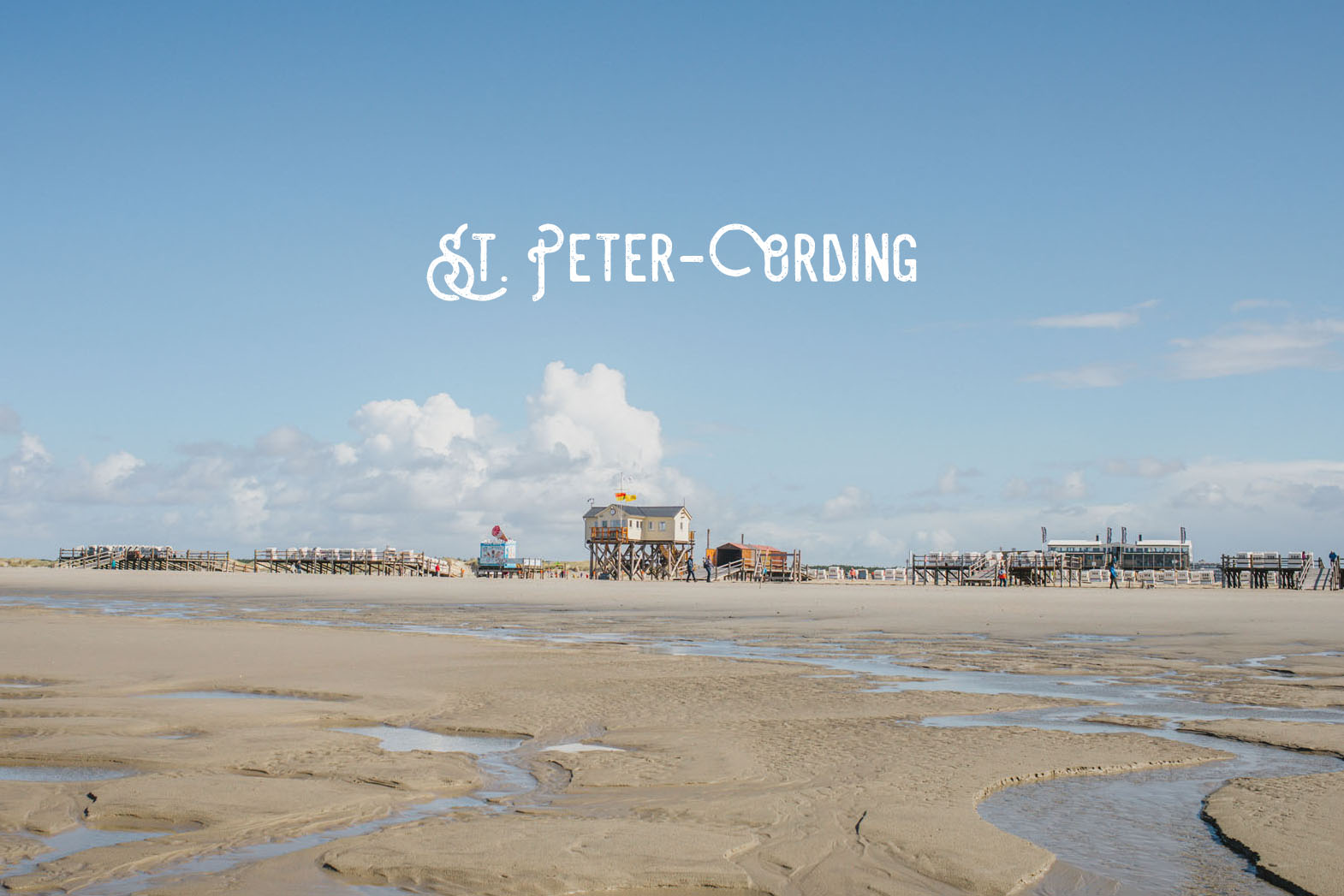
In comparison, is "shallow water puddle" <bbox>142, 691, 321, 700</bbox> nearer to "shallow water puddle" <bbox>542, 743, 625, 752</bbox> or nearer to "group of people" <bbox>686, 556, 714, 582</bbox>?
"shallow water puddle" <bbox>542, 743, 625, 752</bbox>

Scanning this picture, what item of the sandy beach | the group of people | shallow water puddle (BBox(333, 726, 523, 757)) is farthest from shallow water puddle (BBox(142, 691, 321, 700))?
the group of people

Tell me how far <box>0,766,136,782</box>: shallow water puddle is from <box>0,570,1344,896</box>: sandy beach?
0.14 ft

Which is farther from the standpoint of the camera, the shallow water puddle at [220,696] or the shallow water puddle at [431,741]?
the shallow water puddle at [220,696]

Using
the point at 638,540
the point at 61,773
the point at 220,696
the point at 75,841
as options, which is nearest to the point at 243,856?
the point at 75,841

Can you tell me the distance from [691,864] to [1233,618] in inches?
861

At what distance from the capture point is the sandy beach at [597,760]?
4.19 m

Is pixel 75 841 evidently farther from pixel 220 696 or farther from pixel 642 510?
pixel 642 510

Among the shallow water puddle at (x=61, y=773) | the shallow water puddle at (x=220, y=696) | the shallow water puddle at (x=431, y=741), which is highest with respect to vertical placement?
the shallow water puddle at (x=61, y=773)

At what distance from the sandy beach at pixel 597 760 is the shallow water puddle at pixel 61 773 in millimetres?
44

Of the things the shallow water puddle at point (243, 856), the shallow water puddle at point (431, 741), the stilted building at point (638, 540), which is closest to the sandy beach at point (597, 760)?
the shallow water puddle at point (243, 856)

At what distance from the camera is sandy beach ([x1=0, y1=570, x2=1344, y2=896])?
13.8 ft

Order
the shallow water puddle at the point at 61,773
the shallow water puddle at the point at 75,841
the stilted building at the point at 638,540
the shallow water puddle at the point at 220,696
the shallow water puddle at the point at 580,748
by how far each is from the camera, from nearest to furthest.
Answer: the shallow water puddle at the point at 75,841 → the shallow water puddle at the point at 61,773 → the shallow water puddle at the point at 580,748 → the shallow water puddle at the point at 220,696 → the stilted building at the point at 638,540

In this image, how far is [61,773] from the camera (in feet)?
19.2

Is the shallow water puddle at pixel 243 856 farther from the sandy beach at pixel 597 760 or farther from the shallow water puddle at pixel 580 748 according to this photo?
the shallow water puddle at pixel 580 748
